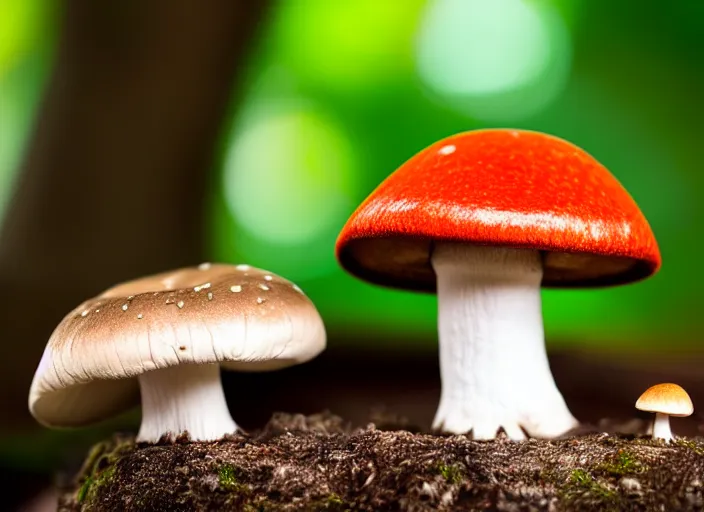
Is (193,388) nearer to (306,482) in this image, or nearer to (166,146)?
(306,482)

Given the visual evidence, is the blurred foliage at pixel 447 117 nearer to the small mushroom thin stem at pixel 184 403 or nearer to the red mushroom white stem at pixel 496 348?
the small mushroom thin stem at pixel 184 403

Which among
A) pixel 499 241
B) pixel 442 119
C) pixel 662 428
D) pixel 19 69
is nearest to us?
pixel 499 241

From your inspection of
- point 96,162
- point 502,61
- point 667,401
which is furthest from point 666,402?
point 502,61

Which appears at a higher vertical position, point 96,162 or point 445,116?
point 445,116

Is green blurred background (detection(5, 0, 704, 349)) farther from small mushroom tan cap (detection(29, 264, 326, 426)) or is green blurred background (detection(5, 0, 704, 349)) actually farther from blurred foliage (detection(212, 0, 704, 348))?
small mushroom tan cap (detection(29, 264, 326, 426))

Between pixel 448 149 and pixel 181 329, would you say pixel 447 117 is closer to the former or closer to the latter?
pixel 448 149

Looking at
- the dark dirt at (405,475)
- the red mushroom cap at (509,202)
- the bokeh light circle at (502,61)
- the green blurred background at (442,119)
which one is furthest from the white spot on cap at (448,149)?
the bokeh light circle at (502,61)
